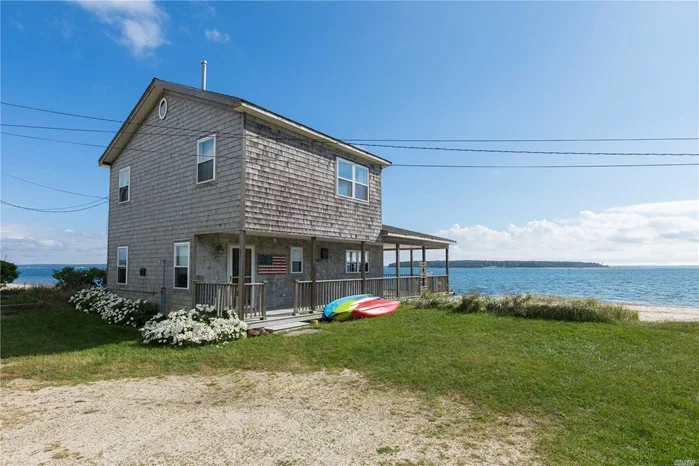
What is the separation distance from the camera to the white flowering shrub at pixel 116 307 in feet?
40.5

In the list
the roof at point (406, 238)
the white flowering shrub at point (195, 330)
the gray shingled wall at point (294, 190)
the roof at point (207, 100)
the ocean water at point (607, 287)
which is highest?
the roof at point (207, 100)

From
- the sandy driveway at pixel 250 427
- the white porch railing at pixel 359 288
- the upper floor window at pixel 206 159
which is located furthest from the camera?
the white porch railing at pixel 359 288

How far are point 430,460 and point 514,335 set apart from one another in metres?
6.28

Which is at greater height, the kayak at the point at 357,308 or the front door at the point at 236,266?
the front door at the point at 236,266

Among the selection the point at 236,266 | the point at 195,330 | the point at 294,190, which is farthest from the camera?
the point at 236,266

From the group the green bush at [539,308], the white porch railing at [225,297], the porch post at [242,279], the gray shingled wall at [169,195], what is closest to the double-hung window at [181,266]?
the gray shingled wall at [169,195]

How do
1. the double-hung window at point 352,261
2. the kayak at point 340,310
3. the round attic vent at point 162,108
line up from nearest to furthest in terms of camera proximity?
the kayak at point 340,310, the round attic vent at point 162,108, the double-hung window at point 352,261

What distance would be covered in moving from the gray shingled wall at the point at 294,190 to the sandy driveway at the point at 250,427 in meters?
5.77

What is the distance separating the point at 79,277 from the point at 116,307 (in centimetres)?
836

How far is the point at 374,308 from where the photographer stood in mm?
12617

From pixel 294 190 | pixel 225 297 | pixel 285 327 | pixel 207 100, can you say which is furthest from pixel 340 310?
pixel 207 100

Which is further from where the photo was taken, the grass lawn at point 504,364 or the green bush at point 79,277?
the green bush at point 79,277

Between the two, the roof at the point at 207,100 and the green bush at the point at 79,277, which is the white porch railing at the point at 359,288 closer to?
the roof at the point at 207,100

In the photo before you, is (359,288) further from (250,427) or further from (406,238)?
(250,427)
